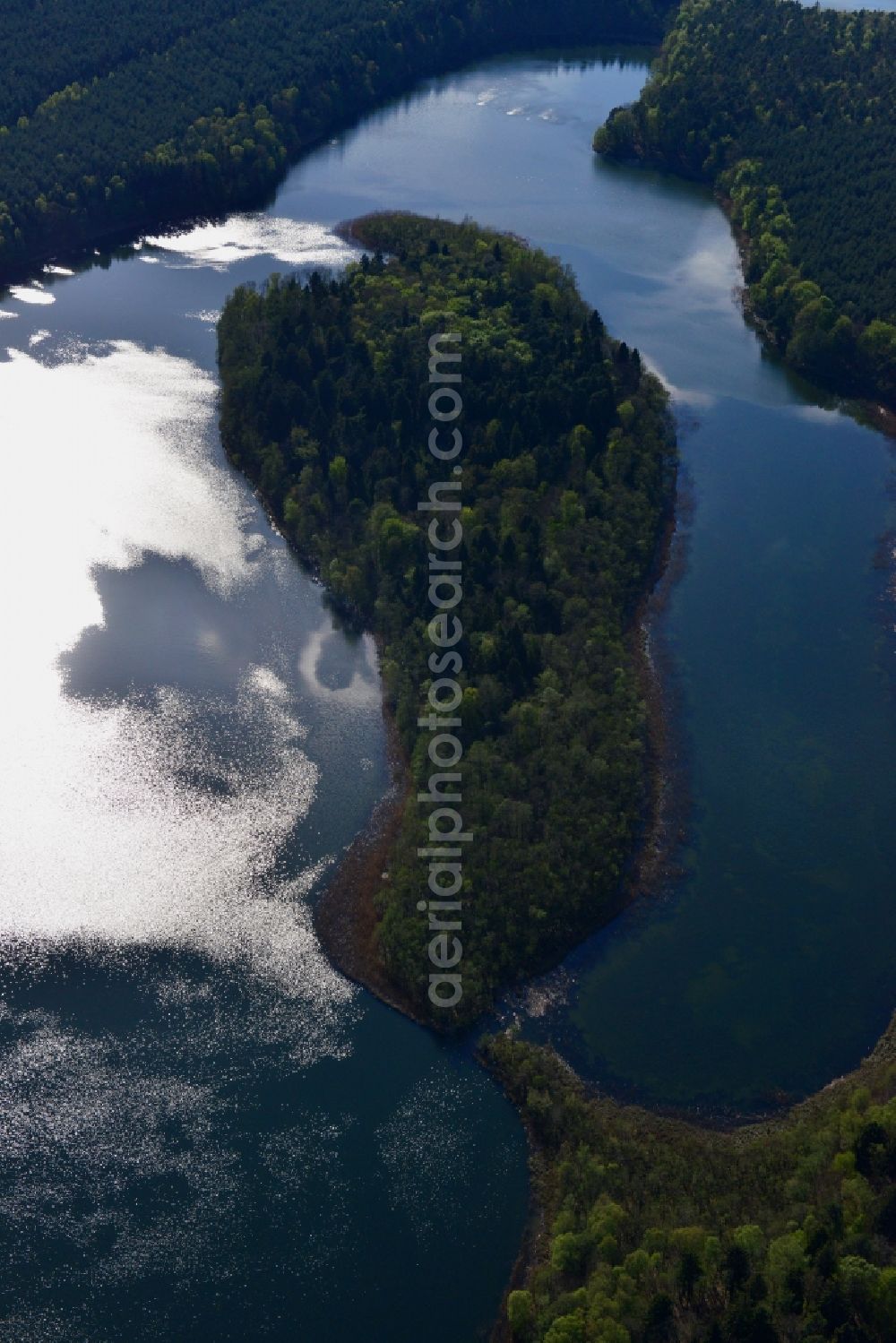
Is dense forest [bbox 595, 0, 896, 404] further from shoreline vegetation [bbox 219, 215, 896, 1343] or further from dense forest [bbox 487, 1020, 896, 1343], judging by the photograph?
dense forest [bbox 487, 1020, 896, 1343]

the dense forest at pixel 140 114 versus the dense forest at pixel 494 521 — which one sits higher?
the dense forest at pixel 140 114

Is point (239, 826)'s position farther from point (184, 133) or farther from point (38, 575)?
point (184, 133)

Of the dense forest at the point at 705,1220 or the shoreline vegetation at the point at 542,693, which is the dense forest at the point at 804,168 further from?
the dense forest at the point at 705,1220

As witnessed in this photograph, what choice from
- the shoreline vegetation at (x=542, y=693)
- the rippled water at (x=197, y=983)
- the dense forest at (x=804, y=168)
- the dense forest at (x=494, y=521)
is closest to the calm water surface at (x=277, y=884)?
the rippled water at (x=197, y=983)

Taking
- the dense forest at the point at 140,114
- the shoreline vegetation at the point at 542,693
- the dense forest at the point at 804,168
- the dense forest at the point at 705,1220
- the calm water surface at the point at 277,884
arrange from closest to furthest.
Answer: the dense forest at the point at 705,1220 → the shoreline vegetation at the point at 542,693 → the calm water surface at the point at 277,884 → the dense forest at the point at 804,168 → the dense forest at the point at 140,114

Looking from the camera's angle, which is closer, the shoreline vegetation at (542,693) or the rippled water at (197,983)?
the shoreline vegetation at (542,693)

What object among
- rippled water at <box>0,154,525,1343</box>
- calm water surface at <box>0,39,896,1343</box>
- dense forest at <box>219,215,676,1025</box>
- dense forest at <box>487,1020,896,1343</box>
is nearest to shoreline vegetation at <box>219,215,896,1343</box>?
dense forest at <box>487,1020,896,1343</box>

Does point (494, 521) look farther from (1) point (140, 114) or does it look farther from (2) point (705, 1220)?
(1) point (140, 114)

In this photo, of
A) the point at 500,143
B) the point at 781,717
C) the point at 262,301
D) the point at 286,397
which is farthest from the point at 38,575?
the point at 500,143
